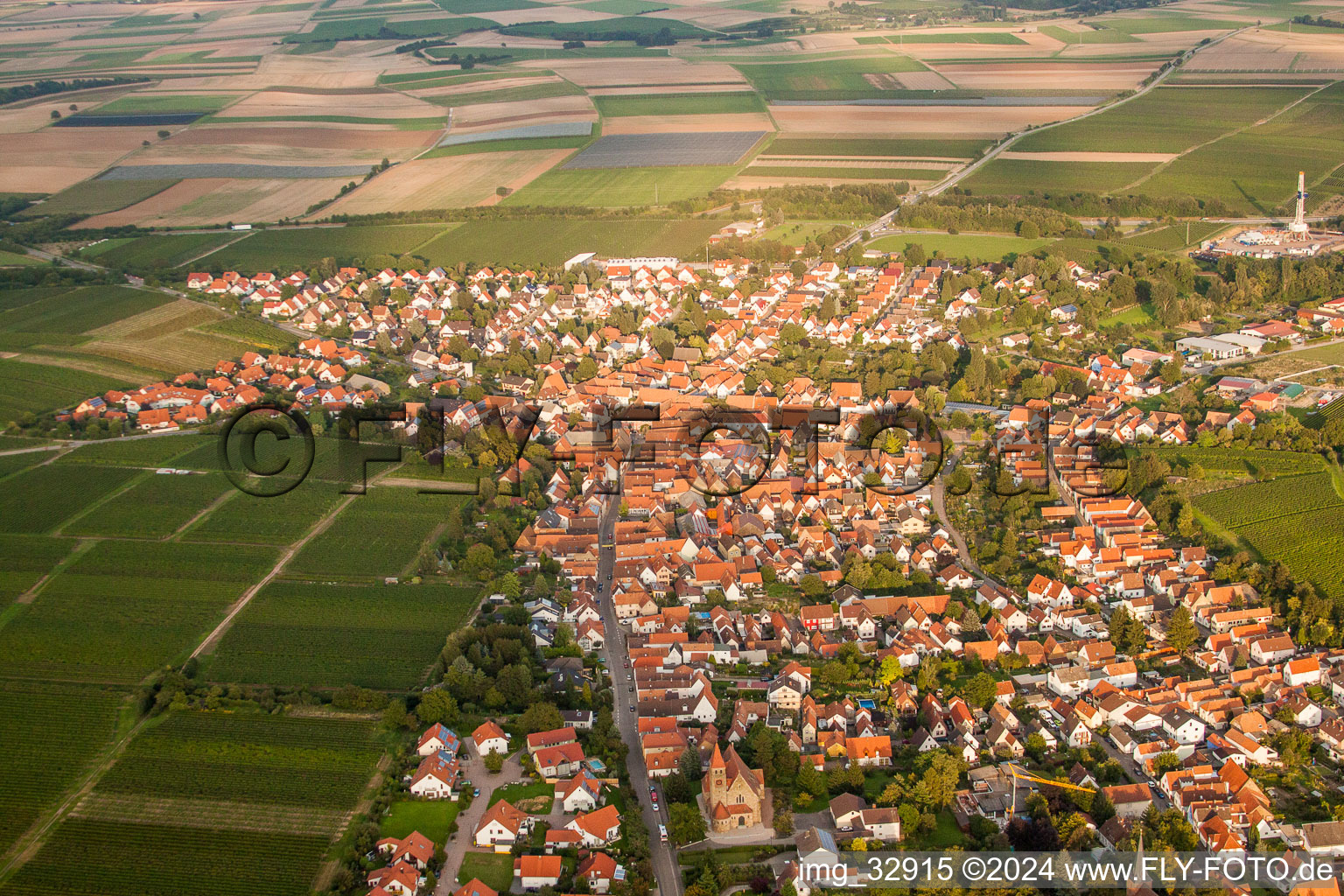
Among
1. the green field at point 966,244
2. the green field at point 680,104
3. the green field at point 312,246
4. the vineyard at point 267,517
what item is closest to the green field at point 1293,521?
the green field at point 966,244

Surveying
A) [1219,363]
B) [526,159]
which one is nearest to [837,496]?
[1219,363]

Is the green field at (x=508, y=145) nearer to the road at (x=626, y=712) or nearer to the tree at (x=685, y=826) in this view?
the road at (x=626, y=712)

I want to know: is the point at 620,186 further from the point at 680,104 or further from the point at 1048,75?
the point at 1048,75

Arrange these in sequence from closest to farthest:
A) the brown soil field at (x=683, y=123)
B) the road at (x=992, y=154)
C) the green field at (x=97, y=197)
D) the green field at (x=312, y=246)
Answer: the green field at (x=312, y=246)
the road at (x=992, y=154)
the green field at (x=97, y=197)
the brown soil field at (x=683, y=123)

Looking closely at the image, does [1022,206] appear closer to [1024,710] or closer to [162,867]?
[1024,710]

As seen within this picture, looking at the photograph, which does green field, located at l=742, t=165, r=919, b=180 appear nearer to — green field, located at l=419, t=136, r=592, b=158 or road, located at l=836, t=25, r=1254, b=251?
road, located at l=836, t=25, r=1254, b=251

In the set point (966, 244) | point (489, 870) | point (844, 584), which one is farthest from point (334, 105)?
point (489, 870)
